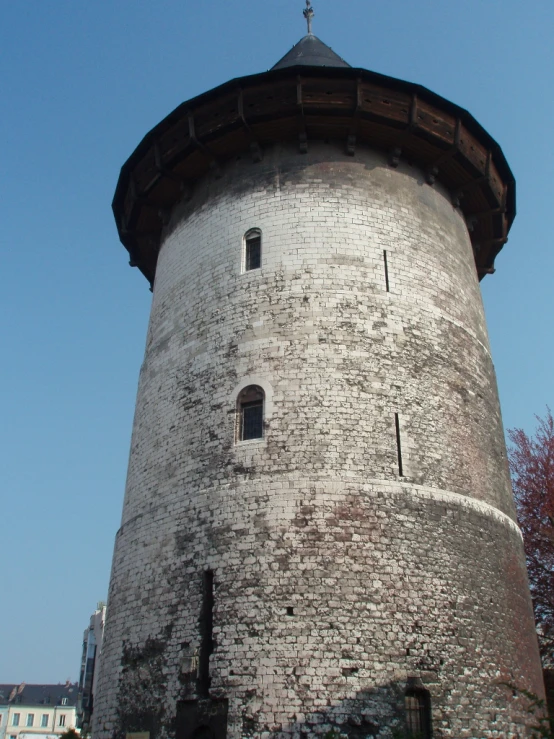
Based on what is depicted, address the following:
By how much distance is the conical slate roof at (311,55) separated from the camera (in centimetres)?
1745

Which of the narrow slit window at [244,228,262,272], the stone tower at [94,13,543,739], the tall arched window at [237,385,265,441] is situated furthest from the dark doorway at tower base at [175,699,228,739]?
the narrow slit window at [244,228,262,272]

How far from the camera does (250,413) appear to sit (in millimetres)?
12492

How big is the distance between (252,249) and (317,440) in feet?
14.5

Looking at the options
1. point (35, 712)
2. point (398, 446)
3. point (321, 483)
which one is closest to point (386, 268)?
point (398, 446)

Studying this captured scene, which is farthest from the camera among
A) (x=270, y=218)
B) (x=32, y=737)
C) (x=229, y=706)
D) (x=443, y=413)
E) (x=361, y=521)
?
(x=32, y=737)

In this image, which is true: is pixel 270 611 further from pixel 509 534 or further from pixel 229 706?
pixel 509 534

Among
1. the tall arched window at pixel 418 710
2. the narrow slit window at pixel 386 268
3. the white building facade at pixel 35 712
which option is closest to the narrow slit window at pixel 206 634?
the tall arched window at pixel 418 710

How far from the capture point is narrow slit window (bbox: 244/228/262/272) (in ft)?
45.7

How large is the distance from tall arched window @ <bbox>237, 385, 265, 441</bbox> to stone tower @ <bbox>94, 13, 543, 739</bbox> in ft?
0.13

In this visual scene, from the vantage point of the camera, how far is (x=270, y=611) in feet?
34.7

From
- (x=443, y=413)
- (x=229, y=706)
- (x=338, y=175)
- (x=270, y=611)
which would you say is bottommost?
(x=229, y=706)

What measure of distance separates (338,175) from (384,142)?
1.38 m

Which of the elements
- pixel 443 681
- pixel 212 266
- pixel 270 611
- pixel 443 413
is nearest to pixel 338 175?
pixel 212 266

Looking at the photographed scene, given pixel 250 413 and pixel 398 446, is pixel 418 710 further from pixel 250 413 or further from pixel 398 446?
pixel 250 413
